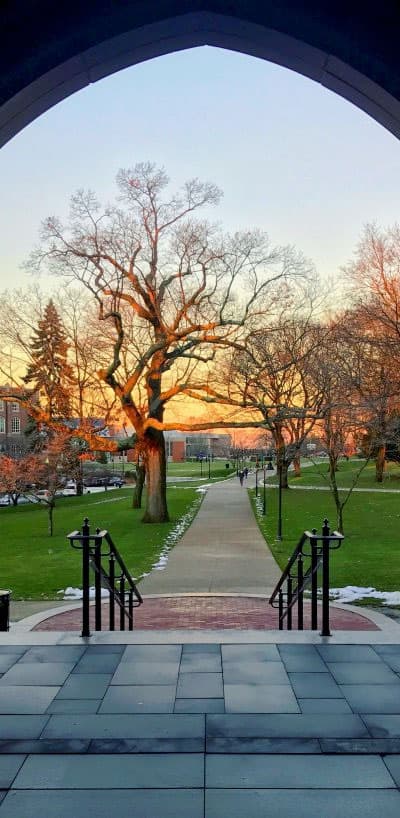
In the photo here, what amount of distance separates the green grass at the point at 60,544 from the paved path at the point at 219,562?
87 cm

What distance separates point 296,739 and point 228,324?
2137 cm

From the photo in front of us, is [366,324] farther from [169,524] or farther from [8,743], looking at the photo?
[8,743]

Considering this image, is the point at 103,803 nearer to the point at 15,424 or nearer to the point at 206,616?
the point at 206,616

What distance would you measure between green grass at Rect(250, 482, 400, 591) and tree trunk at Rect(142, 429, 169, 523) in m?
4.01

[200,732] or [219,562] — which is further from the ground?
[200,732]

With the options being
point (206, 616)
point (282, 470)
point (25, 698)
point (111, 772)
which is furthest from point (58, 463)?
point (111, 772)

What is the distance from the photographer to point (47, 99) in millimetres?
3725

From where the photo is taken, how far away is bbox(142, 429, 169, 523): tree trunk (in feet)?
82.4

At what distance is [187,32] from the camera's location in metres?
3.66

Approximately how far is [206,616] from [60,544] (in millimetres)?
11778

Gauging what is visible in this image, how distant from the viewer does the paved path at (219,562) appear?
41.7 ft

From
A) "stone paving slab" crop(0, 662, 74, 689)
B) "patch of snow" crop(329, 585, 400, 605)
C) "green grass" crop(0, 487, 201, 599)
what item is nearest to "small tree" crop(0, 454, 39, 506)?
"green grass" crop(0, 487, 201, 599)

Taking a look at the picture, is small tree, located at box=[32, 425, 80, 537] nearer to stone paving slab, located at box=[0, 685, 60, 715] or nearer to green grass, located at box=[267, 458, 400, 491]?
green grass, located at box=[267, 458, 400, 491]

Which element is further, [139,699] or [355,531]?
[355,531]
